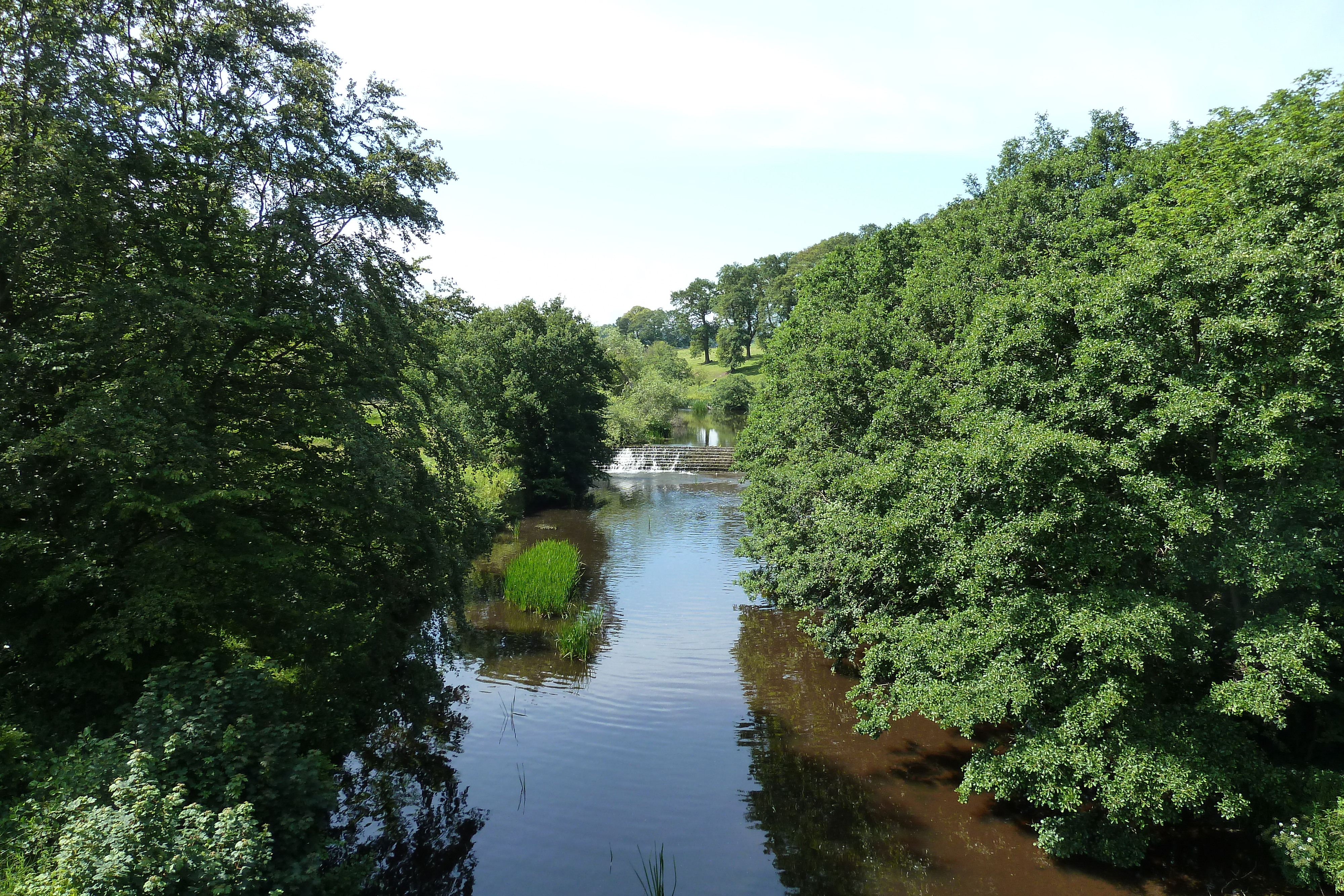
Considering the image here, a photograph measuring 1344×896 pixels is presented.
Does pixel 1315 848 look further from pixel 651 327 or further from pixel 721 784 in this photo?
pixel 651 327

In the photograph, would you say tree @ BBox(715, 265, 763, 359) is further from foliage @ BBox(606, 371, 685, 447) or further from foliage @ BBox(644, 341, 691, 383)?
foliage @ BBox(606, 371, 685, 447)

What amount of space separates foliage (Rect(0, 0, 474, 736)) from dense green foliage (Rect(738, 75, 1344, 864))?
32.2 ft

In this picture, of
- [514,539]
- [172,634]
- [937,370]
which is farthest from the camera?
[514,539]

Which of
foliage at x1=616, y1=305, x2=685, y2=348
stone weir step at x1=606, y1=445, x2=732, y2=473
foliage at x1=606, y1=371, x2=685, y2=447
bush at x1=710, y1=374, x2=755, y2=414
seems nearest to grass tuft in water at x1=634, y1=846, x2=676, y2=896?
stone weir step at x1=606, y1=445, x2=732, y2=473

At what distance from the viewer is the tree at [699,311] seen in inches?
5433

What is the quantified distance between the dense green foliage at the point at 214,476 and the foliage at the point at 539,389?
2567cm

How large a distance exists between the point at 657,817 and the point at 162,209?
44.2ft

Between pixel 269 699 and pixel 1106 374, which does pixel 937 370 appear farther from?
pixel 269 699

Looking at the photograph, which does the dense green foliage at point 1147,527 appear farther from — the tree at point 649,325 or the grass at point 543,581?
the tree at point 649,325

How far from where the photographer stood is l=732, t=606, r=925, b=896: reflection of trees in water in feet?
38.9

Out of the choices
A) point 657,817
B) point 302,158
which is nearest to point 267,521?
point 302,158

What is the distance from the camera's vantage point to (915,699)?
12859mm

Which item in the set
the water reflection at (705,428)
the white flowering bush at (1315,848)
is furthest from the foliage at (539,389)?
the white flowering bush at (1315,848)

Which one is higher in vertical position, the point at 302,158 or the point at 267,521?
the point at 302,158
